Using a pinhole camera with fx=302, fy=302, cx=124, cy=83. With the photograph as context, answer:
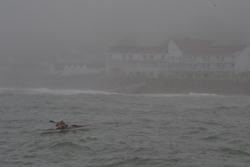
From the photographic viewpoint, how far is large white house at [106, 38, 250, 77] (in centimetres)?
6950

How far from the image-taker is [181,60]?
237 feet

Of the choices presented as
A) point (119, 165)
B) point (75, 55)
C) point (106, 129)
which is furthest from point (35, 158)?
point (75, 55)

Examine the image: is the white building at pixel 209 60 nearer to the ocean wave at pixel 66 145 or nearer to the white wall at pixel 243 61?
the white wall at pixel 243 61

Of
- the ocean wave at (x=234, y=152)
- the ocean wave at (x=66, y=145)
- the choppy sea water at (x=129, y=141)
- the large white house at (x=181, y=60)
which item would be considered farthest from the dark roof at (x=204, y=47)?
the ocean wave at (x=66, y=145)

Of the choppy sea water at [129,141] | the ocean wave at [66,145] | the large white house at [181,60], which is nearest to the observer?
the choppy sea water at [129,141]

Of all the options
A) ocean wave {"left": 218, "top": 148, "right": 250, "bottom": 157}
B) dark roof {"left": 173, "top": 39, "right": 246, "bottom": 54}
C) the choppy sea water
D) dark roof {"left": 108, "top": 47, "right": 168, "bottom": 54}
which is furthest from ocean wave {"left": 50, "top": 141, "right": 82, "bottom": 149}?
dark roof {"left": 173, "top": 39, "right": 246, "bottom": 54}

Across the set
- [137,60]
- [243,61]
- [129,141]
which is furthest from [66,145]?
[243,61]

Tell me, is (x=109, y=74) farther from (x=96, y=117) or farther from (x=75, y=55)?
(x=96, y=117)

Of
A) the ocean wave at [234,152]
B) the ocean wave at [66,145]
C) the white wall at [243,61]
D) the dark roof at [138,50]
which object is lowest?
the ocean wave at [234,152]

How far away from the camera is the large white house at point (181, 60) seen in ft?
228

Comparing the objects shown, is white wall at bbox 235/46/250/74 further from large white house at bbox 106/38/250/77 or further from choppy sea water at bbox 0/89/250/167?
choppy sea water at bbox 0/89/250/167

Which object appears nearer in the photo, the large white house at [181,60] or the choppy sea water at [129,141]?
the choppy sea water at [129,141]

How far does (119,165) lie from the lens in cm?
1372

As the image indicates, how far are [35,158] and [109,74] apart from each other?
57.9m
